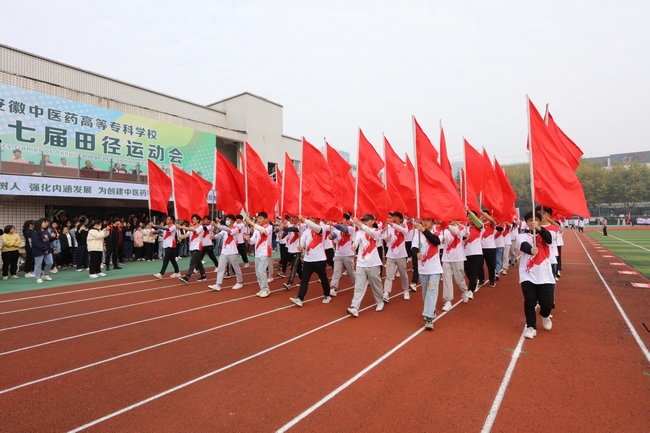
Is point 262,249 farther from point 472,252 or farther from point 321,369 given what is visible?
point 472,252

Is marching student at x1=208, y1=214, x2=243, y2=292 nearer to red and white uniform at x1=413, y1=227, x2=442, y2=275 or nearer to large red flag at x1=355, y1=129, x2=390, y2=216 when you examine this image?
large red flag at x1=355, y1=129, x2=390, y2=216

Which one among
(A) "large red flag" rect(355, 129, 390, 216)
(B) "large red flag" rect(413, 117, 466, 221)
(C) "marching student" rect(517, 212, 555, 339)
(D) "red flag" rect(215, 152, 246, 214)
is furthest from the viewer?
(D) "red flag" rect(215, 152, 246, 214)

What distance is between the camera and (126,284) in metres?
9.91

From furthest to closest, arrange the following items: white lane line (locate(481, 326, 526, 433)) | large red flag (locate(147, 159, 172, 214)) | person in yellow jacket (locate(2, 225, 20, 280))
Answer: person in yellow jacket (locate(2, 225, 20, 280)) → large red flag (locate(147, 159, 172, 214)) → white lane line (locate(481, 326, 526, 433))

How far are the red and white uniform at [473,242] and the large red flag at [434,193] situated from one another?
2670 mm

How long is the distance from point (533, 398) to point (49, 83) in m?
17.4

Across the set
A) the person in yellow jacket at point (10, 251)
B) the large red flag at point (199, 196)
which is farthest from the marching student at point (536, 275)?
the person in yellow jacket at point (10, 251)

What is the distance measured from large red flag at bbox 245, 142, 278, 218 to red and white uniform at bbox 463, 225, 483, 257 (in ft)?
15.3

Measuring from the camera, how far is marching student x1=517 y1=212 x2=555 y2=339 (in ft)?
17.1

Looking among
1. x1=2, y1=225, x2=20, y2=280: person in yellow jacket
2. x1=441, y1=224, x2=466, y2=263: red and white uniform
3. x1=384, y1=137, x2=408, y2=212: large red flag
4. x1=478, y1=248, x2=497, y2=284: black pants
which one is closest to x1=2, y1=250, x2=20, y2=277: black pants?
x1=2, y1=225, x2=20, y2=280: person in yellow jacket

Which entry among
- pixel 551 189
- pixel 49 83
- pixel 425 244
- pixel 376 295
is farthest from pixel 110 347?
pixel 49 83

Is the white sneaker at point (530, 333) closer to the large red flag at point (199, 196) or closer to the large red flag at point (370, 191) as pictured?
the large red flag at point (370, 191)

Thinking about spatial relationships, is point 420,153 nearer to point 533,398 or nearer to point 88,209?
point 533,398

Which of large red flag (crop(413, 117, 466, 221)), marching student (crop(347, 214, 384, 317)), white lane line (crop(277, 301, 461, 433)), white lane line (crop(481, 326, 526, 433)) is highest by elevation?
large red flag (crop(413, 117, 466, 221))
